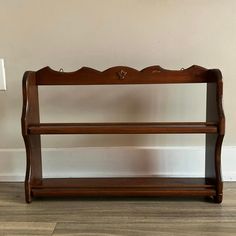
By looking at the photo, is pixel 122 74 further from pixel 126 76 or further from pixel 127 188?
pixel 127 188

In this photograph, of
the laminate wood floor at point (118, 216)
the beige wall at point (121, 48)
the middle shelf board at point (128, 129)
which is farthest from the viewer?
the beige wall at point (121, 48)

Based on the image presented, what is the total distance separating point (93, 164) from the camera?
4.14 ft

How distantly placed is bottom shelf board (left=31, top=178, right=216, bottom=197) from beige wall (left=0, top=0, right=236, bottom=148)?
0.20 meters

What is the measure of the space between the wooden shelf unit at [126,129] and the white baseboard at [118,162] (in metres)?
0.13

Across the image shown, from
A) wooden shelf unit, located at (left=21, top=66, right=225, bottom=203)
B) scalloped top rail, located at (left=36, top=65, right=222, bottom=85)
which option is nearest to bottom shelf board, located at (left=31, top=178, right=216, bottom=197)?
wooden shelf unit, located at (left=21, top=66, right=225, bottom=203)

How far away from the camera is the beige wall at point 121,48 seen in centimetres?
119

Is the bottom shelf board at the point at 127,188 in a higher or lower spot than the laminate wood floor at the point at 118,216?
higher

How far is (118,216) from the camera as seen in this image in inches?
37.4

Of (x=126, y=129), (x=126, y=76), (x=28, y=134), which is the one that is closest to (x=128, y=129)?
(x=126, y=129)

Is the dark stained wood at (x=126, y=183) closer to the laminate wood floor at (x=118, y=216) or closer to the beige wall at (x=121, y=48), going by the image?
the laminate wood floor at (x=118, y=216)

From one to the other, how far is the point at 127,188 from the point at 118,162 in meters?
0.21

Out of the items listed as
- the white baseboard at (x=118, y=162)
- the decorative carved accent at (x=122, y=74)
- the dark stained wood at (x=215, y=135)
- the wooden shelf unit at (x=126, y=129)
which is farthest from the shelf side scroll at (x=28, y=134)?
the dark stained wood at (x=215, y=135)

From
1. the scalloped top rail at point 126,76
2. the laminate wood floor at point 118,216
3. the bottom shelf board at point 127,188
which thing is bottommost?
the laminate wood floor at point 118,216

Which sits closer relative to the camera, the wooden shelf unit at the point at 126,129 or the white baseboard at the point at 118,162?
the wooden shelf unit at the point at 126,129
